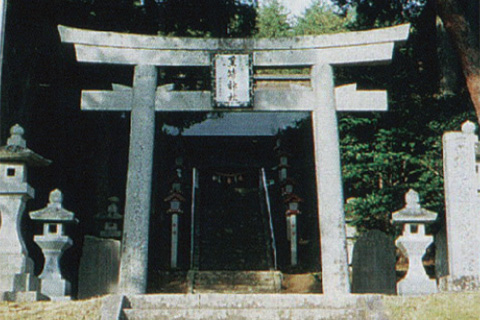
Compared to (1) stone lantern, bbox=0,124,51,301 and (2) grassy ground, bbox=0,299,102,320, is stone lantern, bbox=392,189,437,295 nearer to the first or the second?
(2) grassy ground, bbox=0,299,102,320

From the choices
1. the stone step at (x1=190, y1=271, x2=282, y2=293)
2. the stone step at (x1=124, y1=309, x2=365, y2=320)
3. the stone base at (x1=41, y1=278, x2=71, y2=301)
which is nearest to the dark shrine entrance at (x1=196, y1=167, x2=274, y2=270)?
the stone step at (x1=190, y1=271, x2=282, y2=293)

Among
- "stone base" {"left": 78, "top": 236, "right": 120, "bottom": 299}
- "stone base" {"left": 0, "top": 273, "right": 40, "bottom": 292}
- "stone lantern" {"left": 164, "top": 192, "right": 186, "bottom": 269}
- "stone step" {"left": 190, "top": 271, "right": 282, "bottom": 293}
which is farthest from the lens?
"stone lantern" {"left": 164, "top": 192, "right": 186, "bottom": 269}

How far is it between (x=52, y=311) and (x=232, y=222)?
834cm

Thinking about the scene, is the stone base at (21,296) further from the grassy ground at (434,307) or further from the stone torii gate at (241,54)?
the grassy ground at (434,307)

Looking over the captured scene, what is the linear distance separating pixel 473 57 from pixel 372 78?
2.79 metres

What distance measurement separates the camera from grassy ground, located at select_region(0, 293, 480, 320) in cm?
673

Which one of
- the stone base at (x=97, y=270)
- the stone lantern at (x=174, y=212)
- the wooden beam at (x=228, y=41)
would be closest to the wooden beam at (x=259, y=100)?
the wooden beam at (x=228, y=41)

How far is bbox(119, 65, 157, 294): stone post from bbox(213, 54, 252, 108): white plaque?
3.18 feet

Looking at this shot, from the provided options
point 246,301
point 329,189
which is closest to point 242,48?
point 329,189

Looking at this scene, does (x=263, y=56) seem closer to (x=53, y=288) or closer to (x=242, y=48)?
(x=242, y=48)

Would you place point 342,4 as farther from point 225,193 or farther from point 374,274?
point 374,274

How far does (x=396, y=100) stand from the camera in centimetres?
1177

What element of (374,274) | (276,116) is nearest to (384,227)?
(374,274)

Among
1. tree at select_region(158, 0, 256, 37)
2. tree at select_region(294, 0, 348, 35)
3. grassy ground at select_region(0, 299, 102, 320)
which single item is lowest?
grassy ground at select_region(0, 299, 102, 320)
